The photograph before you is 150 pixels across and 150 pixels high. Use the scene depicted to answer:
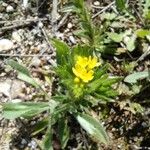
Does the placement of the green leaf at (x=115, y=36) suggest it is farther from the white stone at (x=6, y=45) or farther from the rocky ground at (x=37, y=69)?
the white stone at (x=6, y=45)

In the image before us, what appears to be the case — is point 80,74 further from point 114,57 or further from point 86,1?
point 86,1

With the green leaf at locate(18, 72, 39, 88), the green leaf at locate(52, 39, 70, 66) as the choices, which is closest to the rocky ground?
the green leaf at locate(18, 72, 39, 88)

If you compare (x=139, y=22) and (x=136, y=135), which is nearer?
(x=136, y=135)

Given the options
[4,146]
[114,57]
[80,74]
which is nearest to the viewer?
[80,74]

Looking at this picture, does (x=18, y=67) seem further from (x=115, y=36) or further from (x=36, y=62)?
(x=115, y=36)

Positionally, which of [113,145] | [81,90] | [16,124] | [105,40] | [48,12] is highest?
[48,12]

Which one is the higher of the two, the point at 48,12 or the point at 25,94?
the point at 48,12

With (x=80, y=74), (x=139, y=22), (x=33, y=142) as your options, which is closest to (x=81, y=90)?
(x=80, y=74)
